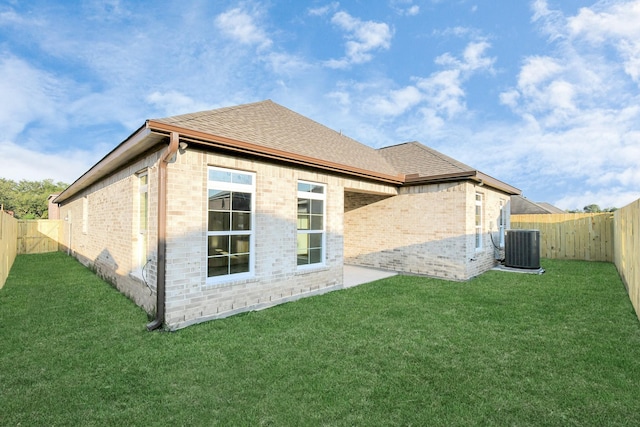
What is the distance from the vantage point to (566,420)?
8.29 ft

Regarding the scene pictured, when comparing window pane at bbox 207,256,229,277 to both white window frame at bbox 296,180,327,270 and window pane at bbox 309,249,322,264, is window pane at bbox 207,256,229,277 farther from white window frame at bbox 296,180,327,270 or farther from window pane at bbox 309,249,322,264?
window pane at bbox 309,249,322,264

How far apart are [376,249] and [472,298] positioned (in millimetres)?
4192

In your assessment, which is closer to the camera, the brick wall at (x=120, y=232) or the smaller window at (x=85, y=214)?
the brick wall at (x=120, y=232)

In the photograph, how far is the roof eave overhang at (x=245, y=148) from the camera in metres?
4.46

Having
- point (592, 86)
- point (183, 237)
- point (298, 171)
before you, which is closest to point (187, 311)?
point (183, 237)

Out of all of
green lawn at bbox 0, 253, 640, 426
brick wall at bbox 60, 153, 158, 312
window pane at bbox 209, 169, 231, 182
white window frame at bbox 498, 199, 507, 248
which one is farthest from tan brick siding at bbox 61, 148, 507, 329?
white window frame at bbox 498, 199, 507, 248

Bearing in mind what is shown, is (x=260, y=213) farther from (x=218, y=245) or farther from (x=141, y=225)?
(x=141, y=225)

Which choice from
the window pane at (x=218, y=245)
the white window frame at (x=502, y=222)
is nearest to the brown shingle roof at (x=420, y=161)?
the white window frame at (x=502, y=222)

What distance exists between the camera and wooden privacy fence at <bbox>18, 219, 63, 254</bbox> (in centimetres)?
1688

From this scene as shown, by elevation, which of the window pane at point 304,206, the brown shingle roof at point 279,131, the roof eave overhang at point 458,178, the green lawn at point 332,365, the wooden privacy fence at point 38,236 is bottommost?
the green lawn at point 332,365

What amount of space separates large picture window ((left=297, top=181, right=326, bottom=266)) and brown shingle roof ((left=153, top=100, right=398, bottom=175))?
0.83 m

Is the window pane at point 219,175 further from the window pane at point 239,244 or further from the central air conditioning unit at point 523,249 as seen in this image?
the central air conditioning unit at point 523,249

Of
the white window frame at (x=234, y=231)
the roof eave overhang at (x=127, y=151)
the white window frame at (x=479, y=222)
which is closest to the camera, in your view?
the roof eave overhang at (x=127, y=151)

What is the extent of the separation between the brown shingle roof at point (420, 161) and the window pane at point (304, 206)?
4369 mm
